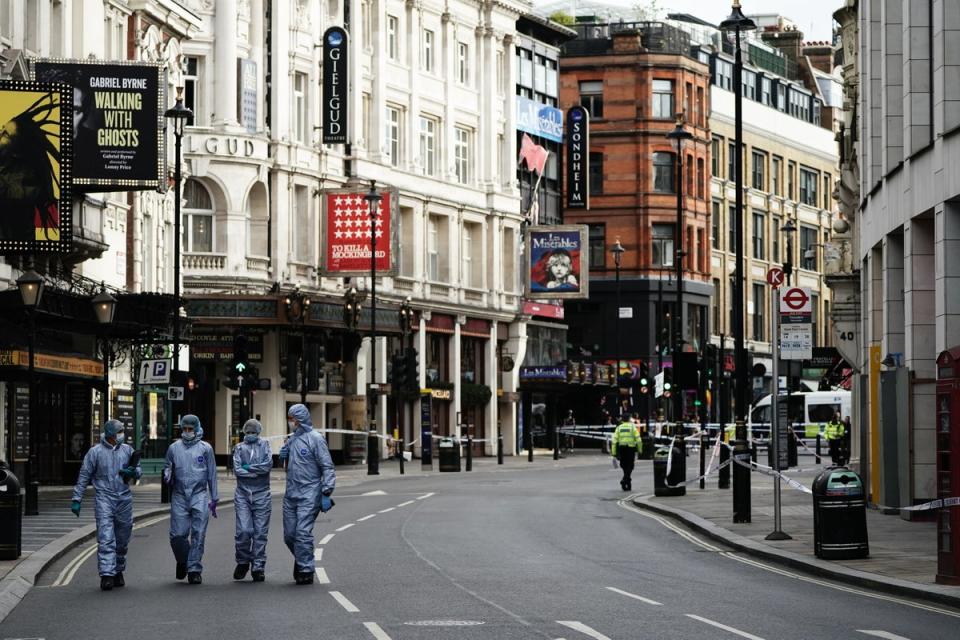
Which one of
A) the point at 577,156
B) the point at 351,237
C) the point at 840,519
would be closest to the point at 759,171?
the point at 577,156

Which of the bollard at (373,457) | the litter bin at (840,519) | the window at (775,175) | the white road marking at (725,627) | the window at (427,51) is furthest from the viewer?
the window at (775,175)

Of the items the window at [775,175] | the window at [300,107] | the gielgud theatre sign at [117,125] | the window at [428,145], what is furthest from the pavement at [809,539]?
the window at [775,175]

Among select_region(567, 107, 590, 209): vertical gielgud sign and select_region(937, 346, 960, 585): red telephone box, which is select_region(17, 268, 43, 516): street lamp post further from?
select_region(567, 107, 590, 209): vertical gielgud sign

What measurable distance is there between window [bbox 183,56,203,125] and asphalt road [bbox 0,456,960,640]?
3392cm

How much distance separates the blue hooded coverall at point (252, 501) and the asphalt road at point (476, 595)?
0.45 m

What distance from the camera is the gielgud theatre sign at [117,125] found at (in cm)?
4350

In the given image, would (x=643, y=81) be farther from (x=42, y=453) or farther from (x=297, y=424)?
(x=297, y=424)

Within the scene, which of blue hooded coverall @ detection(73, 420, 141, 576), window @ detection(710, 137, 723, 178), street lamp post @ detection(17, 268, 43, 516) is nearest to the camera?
blue hooded coverall @ detection(73, 420, 141, 576)

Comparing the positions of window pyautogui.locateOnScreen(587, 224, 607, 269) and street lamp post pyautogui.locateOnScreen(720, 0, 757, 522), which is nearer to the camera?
street lamp post pyautogui.locateOnScreen(720, 0, 757, 522)

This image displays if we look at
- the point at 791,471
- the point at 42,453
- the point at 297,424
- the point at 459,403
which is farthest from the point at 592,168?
the point at 297,424

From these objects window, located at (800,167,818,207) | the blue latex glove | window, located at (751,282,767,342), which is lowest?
the blue latex glove

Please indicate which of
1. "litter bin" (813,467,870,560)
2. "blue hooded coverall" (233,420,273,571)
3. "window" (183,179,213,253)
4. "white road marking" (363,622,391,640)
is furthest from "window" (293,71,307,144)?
"white road marking" (363,622,391,640)

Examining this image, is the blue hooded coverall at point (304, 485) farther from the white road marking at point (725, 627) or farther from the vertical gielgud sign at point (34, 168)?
the vertical gielgud sign at point (34, 168)

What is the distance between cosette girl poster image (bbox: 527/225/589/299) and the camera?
81562 millimetres
